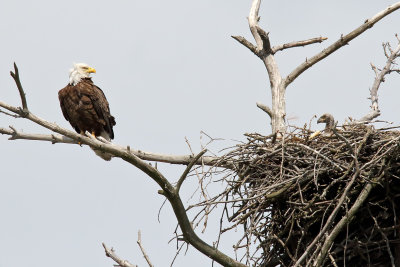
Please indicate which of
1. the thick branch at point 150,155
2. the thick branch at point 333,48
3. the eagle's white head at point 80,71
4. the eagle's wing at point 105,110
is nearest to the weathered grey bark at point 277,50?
the thick branch at point 333,48

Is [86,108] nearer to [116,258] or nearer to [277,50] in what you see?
[277,50]

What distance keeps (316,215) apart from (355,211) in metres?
0.48

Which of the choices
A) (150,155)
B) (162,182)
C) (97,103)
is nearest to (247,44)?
(150,155)

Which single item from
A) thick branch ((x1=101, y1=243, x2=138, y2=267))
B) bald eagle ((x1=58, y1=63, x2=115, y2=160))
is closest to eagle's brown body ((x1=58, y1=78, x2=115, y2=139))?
bald eagle ((x1=58, y1=63, x2=115, y2=160))

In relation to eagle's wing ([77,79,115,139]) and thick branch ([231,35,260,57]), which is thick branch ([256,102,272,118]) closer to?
thick branch ([231,35,260,57])

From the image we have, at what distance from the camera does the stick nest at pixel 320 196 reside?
630 centimetres

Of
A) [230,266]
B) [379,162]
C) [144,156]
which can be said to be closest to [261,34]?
[144,156]

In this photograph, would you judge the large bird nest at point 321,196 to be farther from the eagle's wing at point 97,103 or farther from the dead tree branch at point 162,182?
the eagle's wing at point 97,103

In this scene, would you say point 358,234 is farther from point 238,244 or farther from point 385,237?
point 238,244

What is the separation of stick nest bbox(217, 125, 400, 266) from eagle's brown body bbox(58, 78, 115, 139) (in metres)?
4.07

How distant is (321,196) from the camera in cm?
636

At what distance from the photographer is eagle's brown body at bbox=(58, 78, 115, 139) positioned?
35.1ft

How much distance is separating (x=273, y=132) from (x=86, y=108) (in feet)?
11.5

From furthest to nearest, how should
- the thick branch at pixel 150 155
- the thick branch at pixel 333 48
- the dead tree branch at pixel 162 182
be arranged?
1. the thick branch at pixel 333 48
2. the thick branch at pixel 150 155
3. the dead tree branch at pixel 162 182
